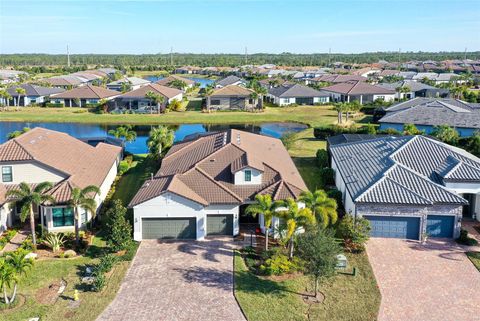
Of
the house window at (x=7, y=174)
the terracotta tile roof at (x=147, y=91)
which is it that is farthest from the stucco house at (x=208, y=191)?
the terracotta tile roof at (x=147, y=91)

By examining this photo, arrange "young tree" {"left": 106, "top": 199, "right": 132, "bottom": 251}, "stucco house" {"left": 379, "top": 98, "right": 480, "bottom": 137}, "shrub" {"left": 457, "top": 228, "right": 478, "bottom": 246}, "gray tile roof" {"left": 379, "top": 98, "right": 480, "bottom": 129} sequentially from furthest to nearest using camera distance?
"gray tile roof" {"left": 379, "top": 98, "right": 480, "bottom": 129} < "stucco house" {"left": 379, "top": 98, "right": 480, "bottom": 137} < "shrub" {"left": 457, "top": 228, "right": 478, "bottom": 246} < "young tree" {"left": 106, "top": 199, "right": 132, "bottom": 251}

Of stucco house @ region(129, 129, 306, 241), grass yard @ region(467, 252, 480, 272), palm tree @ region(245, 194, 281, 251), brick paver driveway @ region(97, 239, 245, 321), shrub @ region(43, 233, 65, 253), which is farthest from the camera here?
stucco house @ region(129, 129, 306, 241)

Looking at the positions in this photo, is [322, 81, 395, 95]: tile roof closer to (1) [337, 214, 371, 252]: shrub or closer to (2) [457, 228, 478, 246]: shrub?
(2) [457, 228, 478, 246]: shrub

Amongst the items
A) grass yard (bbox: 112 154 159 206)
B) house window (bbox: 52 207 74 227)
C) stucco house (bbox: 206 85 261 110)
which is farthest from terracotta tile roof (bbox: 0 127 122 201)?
stucco house (bbox: 206 85 261 110)

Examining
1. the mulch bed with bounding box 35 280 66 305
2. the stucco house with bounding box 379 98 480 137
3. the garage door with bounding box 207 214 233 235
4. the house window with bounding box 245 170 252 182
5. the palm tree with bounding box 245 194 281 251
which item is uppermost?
the stucco house with bounding box 379 98 480 137

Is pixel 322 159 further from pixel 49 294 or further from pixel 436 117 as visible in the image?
pixel 49 294

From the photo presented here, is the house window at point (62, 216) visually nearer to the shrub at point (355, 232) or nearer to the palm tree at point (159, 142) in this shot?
the palm tree at point (159, 142)

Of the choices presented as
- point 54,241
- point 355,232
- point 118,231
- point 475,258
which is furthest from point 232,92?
point 475,258
